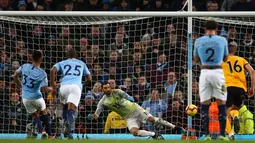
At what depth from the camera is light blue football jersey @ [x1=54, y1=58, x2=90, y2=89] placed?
15867 millimetres

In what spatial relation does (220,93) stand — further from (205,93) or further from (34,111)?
(34,111)

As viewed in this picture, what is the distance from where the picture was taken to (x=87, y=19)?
58.9ft

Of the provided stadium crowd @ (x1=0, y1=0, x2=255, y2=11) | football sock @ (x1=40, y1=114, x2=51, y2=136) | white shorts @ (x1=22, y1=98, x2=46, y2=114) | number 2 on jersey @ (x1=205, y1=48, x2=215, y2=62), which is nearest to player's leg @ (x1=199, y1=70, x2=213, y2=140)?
number 2 on jersey @ (x1=205, y1=48, x2=215, y2=62)

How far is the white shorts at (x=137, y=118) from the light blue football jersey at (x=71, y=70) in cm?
159

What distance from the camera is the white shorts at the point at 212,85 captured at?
13.2 m

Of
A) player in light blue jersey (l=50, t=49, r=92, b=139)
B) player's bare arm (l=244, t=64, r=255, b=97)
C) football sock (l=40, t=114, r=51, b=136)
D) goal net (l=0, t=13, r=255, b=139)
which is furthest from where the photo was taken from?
goal net (l=0, t=13, r=255, b=139)

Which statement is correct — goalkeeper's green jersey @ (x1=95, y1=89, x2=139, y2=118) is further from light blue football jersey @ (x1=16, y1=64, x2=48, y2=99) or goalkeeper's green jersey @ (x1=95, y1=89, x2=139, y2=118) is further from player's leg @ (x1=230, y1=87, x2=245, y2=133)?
player's leg @ (x1=230, y1=87, x2=245, y2=133)

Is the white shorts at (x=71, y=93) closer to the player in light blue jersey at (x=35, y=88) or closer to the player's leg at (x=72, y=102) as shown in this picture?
the player's leg at (x=72, y=102)

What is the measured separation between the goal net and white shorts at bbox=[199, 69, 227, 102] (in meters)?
3.91

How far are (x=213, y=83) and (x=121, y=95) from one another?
3781mm

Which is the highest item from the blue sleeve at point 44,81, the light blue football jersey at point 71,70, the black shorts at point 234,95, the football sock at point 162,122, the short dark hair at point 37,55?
the short dark hair at point 37,55

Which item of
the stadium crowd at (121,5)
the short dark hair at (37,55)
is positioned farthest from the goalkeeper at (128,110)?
the stadium crowd at (121,5)

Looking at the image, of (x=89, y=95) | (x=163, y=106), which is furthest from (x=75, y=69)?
(x=163, y=106)

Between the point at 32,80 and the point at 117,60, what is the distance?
2.64m
